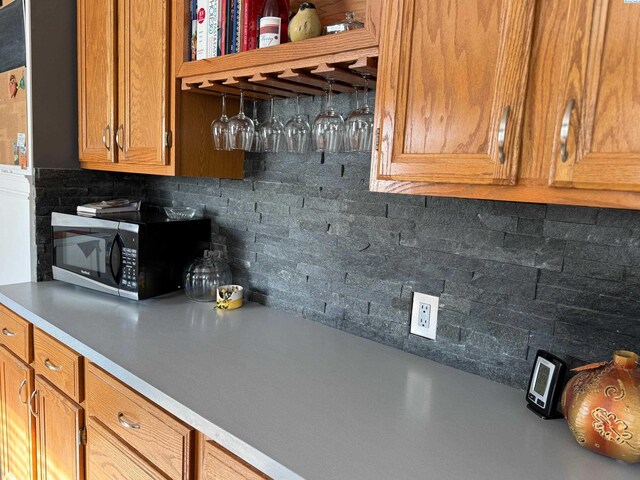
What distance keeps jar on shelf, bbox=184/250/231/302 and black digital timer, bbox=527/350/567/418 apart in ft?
4.02

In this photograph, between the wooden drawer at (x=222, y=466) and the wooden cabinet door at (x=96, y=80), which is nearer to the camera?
the wooden drawer at (x=222, y=466)

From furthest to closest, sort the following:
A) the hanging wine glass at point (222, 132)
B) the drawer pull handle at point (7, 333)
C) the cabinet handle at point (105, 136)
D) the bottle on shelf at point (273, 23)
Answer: the cabinet handle at point (105, 136)
the drawer pull handle at point (7, 333)
the hanging wine glass at point (222, 132)
the bottle on shelf at point (273, 23)

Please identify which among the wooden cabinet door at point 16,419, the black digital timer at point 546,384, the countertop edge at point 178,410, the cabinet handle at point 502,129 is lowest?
the wooden cabinet door at point 16,419

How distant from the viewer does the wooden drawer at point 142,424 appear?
3.66 feet

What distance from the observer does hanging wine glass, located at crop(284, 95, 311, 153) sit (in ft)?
4.97

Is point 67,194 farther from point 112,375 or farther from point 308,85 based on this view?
point 308,85

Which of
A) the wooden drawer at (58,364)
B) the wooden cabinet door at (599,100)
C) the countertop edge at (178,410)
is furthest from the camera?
the wooden drawer at (58,364)

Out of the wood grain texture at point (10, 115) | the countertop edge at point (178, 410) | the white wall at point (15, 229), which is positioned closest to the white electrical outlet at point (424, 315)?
the countertop edge at point (178, 410)

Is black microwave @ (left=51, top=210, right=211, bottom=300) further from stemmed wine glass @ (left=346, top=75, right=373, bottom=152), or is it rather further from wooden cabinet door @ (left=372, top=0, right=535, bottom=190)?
wooden cabinet door @ (left=372, top=0, right=535, bottom=190)

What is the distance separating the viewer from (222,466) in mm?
1021

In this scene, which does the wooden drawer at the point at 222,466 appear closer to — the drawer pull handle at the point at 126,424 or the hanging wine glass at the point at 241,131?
the drawer pull handle at the point at 126,424

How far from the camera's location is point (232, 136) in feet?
5.18

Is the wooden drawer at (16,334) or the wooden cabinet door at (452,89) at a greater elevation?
the wooden cabinet door at (452,89)

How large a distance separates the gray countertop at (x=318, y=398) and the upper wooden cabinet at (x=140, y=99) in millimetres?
596
